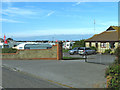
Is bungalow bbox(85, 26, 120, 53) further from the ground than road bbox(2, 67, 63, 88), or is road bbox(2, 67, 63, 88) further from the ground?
bungalow bbox(85, 26, 120, 53)

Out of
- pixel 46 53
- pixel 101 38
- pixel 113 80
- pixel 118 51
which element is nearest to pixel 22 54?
pixel 46 53

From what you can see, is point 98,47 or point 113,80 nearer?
point 113,80

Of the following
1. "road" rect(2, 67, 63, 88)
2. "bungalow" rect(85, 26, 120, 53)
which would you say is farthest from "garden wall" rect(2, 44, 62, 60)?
"road" rect(2, 67, 63, 88)

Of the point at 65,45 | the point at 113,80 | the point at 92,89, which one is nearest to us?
the point at 113,80

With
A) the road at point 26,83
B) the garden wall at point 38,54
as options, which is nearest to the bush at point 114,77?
the road at point 26,83

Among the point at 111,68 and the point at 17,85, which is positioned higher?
the point at 111,68

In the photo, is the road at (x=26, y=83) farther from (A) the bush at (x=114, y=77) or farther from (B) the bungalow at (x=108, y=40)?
(B) the bungalow at (x=108, y=40)

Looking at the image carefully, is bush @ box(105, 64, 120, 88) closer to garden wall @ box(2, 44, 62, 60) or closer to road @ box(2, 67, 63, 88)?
road @ box(2, 67, 63, 88)

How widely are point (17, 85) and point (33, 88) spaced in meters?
1.20

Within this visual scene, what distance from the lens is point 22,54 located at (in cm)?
2369

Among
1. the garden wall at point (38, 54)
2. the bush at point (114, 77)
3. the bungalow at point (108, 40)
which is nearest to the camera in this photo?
the bush at point (114, 77)

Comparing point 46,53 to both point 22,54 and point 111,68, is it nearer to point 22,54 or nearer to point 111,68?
point 22,54

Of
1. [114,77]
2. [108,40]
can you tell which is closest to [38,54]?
[108,40]

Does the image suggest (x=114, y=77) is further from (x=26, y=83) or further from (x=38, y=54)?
(x=38, y=54)
